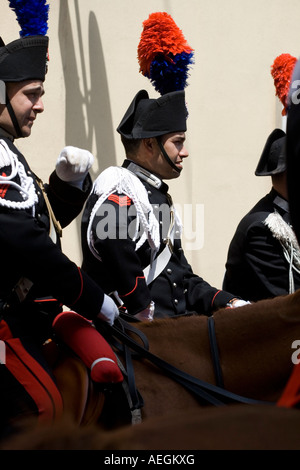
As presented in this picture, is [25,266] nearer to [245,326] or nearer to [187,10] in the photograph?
[245,326]

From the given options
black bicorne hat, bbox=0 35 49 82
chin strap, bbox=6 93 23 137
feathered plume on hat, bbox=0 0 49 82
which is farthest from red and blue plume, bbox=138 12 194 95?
chin strap, bbox=6 93 23 137

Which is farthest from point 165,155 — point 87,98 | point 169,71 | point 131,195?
point 87,98

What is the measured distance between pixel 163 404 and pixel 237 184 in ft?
12.1

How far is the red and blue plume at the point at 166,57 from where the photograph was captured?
3.90 meters

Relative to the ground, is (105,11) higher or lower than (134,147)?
higher

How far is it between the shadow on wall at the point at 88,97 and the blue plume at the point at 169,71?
1.37m

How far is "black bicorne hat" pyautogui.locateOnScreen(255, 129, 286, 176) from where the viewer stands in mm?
4301

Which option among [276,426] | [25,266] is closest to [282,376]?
[25,266]

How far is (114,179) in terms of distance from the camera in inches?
131

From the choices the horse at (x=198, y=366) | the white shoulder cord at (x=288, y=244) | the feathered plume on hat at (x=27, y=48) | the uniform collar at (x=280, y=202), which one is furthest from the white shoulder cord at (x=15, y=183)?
the uniform collar at (x=280, y=202)

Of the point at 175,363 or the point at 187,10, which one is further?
the point at 187,10

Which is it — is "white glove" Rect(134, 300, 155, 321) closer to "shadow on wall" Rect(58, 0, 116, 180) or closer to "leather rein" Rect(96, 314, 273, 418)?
"leather rein" Rect(96, 314, 273, 418)

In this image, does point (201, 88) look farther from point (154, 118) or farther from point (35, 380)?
point (35, 380)

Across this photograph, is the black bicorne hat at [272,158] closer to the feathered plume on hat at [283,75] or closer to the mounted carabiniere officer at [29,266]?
the feathered plume on hat at [283,75]
